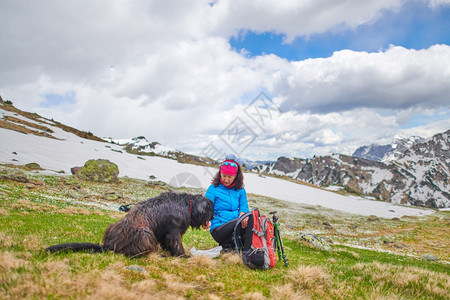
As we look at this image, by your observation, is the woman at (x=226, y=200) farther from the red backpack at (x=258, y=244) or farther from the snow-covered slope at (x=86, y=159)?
the snow-covered slope at (x=86, y=159)

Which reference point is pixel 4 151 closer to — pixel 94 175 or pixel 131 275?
pixel 94 175

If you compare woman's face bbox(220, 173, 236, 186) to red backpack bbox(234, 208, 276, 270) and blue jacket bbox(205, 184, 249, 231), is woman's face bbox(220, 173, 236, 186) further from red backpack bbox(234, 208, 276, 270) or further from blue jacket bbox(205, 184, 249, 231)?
red backpack bbox(234, 208, 276, 270)

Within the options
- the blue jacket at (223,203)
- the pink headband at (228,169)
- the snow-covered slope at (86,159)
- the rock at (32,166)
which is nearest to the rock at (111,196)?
the snow-covered slope at (86,159)

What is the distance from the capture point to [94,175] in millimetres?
33469

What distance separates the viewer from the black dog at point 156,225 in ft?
18.6

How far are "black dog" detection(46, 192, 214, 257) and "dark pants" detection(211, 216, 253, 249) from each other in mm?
732

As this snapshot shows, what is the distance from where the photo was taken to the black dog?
566 centimetres

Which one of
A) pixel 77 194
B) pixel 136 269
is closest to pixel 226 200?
pixel 136 269

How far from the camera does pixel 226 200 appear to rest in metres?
7.74

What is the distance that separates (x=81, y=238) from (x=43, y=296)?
17.6 ft

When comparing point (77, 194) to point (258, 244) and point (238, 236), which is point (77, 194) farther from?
point (258, 244)

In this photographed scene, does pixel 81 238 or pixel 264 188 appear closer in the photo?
pixel 81 238

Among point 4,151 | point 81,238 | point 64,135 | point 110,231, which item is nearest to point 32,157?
point 4,151

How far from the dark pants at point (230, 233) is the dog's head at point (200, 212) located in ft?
2.40
